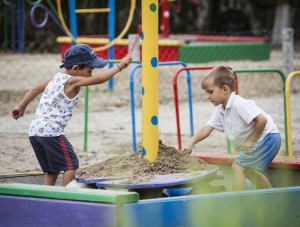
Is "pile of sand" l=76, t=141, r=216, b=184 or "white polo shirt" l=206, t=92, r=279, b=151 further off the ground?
"white polo shirt" l=206, t=92, r=279, b=151

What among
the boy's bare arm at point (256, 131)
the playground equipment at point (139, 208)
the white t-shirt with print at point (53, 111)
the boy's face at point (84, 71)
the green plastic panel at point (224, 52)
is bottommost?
the playground equipment at point (139, 208)

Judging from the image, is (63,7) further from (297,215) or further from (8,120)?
(297,215)

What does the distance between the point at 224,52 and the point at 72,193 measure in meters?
11.4

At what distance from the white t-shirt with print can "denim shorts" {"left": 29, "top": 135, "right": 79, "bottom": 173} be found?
0.12 ft

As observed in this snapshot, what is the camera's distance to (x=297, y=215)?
3.37 metres

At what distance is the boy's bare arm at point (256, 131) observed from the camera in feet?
11.8

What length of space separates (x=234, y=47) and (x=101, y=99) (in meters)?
5.41

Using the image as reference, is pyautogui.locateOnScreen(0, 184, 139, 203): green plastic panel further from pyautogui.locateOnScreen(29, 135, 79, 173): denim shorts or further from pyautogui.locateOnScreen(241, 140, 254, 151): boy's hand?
pyautogui.locateOnScreen(241, 140, 254, 151): boy's hand

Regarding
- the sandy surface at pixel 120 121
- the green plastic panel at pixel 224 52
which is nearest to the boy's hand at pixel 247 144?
the sandy surface at pixel 120 121

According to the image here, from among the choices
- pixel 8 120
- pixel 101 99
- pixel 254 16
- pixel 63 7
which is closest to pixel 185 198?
pixel 8 120

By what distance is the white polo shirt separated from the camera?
3.63m

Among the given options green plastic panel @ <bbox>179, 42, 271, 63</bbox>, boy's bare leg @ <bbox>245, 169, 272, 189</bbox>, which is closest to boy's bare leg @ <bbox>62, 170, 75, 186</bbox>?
boy's bare leg @ <bbox>245, 169, 272, 189</bbox>

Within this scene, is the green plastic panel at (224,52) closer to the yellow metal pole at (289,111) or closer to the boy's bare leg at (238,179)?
the yellow metal pole at (289,111)

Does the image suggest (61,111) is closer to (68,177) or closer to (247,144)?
(68,177)
